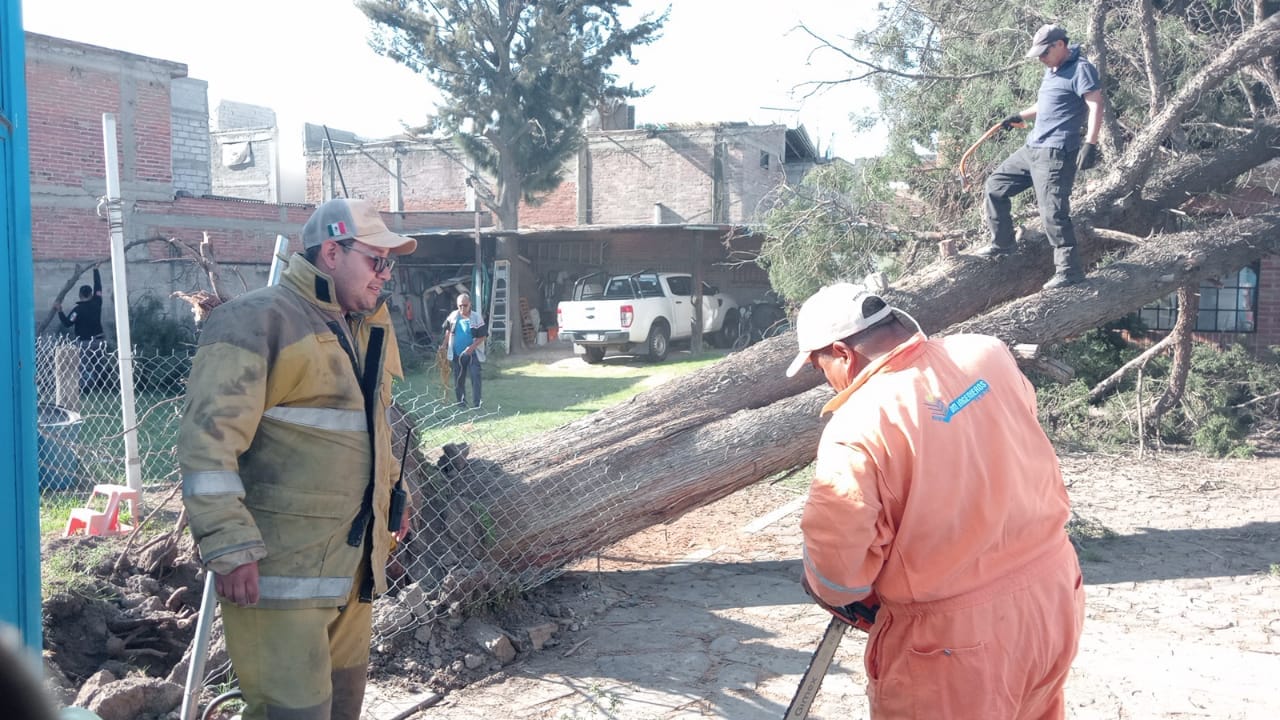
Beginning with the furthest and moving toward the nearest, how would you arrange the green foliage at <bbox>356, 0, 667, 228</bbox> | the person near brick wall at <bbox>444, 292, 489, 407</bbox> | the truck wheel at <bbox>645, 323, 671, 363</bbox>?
the green foliage at <bbox>356, 0, 667, 228</bbox> → the truck wheel at <bbox>645, 323, 671, 363</bbox> → the person near brick wall at <bbox>444, 292, 489, 407</bbox>

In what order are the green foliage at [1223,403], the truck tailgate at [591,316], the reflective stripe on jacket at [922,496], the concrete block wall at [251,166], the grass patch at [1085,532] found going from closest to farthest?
the reflective stripe on jacket at [922,496], the grass patch at [1085,532], the green foliage at [1223,403], the truck tailgate at [591,316], the concrete block wall at [251,166]

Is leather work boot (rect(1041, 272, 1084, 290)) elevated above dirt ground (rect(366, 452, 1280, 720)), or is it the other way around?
leather work boot (rect(1041, 272, 1084, 290))

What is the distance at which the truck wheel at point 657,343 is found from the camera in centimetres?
2003

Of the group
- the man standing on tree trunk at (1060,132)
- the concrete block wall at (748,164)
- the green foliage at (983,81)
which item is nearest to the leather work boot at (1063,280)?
the man standing on tree trunk at (1060,132)

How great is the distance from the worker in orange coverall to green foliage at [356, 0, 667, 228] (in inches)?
1030

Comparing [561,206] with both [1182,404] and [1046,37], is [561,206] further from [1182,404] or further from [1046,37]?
[1046,37]

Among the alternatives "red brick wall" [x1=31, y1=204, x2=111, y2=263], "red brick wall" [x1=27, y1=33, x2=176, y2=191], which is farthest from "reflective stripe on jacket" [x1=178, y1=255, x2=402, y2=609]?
"red brick wall" [x1=27, y1=33, x2=176, y2=191]

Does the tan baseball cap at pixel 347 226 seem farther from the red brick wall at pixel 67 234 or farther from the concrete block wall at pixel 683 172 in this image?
the concrete block wall at pixel 683 172

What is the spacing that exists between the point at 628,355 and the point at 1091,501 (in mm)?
14194

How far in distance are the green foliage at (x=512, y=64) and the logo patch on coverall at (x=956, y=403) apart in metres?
26.1

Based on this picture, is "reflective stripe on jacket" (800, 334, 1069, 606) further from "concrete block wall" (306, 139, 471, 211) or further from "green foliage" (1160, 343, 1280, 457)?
"concrete block wall" (306, 139, 471, 211)

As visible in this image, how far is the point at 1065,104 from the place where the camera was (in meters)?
6.50

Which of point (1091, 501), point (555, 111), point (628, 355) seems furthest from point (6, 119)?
point (555, 111)

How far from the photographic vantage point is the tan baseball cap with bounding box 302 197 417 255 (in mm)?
2867
